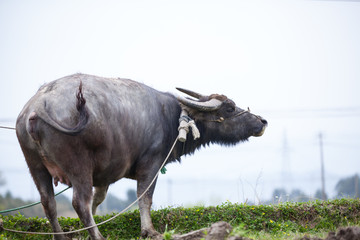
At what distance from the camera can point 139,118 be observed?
7492 mm

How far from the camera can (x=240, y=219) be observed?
7.99 metres

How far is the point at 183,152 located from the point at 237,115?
1.29 metres

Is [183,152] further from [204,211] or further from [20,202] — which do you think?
[20,202]

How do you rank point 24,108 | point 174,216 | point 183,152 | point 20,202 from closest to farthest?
point 24,108 → point 174,216 → point 183,152 → point 20,202

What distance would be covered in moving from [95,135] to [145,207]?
1.81 m

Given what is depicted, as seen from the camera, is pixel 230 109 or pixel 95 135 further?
pixel 230 109

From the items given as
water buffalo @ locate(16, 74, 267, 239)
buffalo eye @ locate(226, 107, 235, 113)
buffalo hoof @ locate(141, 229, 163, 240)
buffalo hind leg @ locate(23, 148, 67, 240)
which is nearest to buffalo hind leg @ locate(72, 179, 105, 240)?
water buffalo @ locate(16, 74, 267, 239)

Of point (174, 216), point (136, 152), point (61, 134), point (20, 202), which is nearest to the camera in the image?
point (61, 134)

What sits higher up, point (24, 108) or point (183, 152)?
point (24, 108)

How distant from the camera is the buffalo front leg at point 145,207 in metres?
7.28

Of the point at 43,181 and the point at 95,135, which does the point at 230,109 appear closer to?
the point at 95,135

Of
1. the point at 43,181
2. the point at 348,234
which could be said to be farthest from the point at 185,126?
the point at 348,234

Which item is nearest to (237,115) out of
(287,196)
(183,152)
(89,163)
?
(183,152)

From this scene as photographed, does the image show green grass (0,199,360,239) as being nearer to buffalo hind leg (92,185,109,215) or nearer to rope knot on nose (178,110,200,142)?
buffalo hind leg (92,185,109,215)
